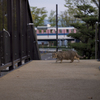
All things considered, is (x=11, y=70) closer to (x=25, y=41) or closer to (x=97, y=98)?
(x=25, y=41)

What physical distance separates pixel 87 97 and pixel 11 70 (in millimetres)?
3075

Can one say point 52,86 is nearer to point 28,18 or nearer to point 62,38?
point 28,18

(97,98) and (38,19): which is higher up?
(38,19)

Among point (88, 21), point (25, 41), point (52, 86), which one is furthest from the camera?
point (88, 21)

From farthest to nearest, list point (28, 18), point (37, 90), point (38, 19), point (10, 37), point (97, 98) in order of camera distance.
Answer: point (38, 19) < point (28, 18) < point (10, 37) < point (37, 90) < point (97, 98)

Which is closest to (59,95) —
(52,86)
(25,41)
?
(52,86)

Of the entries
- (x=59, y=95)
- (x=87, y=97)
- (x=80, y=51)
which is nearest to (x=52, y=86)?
(x=59, y=95)

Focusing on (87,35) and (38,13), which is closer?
(87,35)

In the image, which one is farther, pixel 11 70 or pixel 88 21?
pixel 88 21

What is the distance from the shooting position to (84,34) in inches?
747

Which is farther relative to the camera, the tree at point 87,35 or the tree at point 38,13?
the tree at point 38,13

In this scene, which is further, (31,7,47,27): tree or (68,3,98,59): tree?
(31,7,47,27): tree

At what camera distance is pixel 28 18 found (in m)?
8.77

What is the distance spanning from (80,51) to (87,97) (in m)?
16.4
